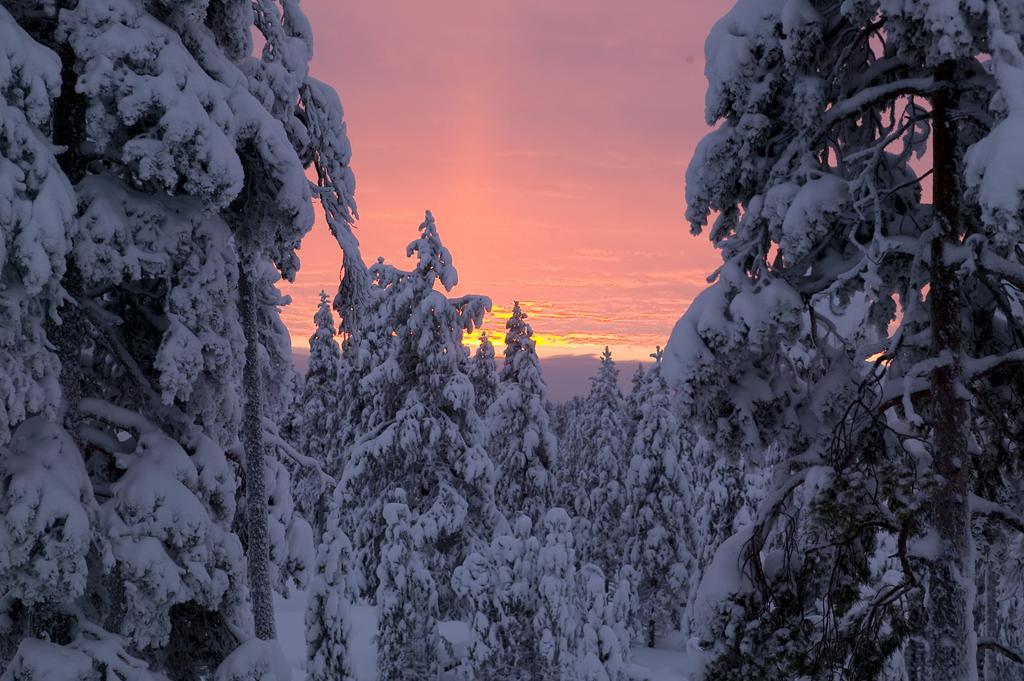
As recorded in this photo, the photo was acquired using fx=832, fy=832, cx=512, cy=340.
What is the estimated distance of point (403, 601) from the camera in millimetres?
22000

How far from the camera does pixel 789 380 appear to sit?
8.76 m

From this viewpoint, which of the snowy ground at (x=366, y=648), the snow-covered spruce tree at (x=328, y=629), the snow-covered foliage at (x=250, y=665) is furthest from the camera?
the snowy ground at (x=366, y=648)

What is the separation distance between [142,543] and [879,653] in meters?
6.75

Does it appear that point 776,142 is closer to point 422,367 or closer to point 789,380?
point 789,380

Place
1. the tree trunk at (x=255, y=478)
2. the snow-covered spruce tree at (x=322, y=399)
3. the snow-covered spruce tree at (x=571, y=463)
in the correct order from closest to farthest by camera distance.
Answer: the tree trunk at (x=255, y=478) < the snow-covered spruce tree at (x=322, y=399) < the snow-covered spruce tree at (x=571, y=463)

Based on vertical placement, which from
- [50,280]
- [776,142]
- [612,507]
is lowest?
[612,507]

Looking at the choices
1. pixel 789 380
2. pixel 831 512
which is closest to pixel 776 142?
pixel 789 380

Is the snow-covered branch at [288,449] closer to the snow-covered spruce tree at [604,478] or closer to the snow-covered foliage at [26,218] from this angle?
the snow-covered foliage at [26,218]

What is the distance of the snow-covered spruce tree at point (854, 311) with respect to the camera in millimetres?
6918

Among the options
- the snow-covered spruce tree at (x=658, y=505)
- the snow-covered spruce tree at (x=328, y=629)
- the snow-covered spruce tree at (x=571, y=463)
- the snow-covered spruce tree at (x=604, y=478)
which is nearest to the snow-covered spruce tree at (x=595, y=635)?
the snow-covered spruce tree at (x=328, y=629)

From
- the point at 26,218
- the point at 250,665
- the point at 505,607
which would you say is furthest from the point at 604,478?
the point at 26,218

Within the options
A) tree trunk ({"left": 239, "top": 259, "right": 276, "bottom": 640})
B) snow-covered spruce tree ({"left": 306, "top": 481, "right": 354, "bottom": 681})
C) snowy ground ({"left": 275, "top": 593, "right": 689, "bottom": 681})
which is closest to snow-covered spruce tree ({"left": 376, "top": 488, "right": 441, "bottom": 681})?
snowy ground ({"left": 275, "top": 593, "right": 689, "bottom": 681})

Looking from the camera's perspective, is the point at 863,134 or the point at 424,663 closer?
the point at 863,134

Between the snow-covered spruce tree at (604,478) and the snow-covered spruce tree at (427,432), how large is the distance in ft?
58.8
